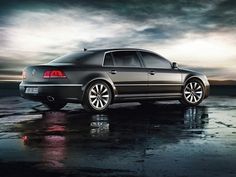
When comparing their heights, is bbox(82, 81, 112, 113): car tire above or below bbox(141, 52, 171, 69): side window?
below

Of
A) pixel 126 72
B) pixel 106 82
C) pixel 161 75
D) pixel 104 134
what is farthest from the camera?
pixel 161 75

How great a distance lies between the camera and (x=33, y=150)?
6.41 metres

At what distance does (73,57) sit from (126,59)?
138 cm

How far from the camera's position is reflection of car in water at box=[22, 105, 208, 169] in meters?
5.91

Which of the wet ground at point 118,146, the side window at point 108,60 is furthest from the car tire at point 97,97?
the wet ground at point 118,146

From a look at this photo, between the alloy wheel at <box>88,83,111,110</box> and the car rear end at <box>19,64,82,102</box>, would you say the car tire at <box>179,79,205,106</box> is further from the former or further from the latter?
the car rear end at <box>19,64,82,102</box>

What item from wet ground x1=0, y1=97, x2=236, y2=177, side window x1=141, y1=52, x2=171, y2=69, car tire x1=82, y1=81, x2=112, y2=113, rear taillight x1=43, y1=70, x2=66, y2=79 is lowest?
wet ground x1=0, y1=97, x2=236, y2=177

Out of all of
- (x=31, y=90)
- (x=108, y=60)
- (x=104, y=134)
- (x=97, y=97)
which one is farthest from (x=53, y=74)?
(x=104, y=134)

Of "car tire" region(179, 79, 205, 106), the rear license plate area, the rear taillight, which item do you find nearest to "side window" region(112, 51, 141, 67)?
the rear taillight

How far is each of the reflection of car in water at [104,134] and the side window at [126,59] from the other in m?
1.45

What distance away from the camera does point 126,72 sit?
1261 cm

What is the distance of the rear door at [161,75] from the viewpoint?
13.2 meters

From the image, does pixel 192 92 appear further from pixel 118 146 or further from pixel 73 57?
pixel 118 146

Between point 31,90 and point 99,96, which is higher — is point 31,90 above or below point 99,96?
above
